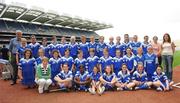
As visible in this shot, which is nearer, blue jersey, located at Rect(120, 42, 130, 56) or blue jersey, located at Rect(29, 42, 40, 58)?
blue jersey, located at Rect(29, 42, 40, 58)

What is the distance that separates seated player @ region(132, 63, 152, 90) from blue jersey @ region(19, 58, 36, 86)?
3.63m

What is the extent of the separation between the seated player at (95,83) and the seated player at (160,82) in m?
1.85

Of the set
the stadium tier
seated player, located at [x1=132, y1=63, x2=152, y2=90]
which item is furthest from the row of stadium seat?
seated player, located at [x1=132, y1=63, x2=152, y2=90]

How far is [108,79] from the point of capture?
788 cm

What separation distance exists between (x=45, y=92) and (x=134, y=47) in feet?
13.2

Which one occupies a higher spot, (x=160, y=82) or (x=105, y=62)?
(x=105, y=62)

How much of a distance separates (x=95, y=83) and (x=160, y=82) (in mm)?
2141

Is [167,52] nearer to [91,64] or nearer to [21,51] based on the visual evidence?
[91,64]

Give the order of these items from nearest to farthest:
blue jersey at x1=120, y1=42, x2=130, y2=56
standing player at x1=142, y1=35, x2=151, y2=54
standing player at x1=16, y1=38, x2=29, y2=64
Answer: standing player at x1=16, y1=38, x2=29, y2=64 → standing player at x1=142, y1=35, x2=151, y2=54 → blue jersey at x1=120, y1=42, x2=130, y2=56

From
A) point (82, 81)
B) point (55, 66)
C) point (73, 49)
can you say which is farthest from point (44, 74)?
point (73, 49)

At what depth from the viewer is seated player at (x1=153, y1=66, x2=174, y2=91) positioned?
7.47 m

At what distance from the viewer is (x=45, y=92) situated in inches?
297

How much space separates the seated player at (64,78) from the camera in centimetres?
771

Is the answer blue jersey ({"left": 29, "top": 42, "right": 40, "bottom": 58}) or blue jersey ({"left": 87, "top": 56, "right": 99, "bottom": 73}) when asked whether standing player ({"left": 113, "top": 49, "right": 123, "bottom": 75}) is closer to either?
blue jersey ({"left": 87, "top": 56, "right": 99, "bottom": 73})
